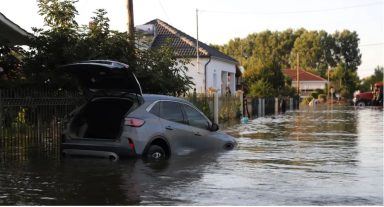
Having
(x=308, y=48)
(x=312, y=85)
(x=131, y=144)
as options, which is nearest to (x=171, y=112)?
(x=131, y=144)

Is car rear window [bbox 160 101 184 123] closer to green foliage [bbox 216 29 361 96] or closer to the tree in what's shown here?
green foliage [bbox 216 29 361 96]

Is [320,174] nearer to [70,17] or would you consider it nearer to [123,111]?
[123,111]

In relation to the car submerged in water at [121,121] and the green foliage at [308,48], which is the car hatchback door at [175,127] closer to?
the car submerged in water at [121,121]

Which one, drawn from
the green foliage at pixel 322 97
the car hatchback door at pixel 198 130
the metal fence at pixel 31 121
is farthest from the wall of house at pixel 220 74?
the green foliage at pixel 322 97

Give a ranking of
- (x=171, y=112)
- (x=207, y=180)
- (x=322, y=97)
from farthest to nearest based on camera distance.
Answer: (x=322, y=97) → (x=171, y=112) → (x=207, y=180)

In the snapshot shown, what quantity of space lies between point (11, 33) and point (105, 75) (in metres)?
4.99

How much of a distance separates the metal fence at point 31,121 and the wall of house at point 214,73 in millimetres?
24626

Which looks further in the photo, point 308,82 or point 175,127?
point 308,82

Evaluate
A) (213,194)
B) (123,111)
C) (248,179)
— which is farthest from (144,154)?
(213,194)

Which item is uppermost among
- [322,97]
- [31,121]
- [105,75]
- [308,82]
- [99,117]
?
[308,82]

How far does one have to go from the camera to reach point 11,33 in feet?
51.4

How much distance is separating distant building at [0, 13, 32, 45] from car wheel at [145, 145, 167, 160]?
5434mm

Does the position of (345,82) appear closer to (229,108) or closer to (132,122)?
(229,108)

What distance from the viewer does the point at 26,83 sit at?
1472cm
